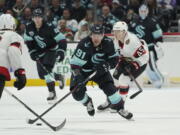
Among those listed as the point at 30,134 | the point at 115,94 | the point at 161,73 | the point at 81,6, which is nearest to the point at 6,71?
the point at 30,134

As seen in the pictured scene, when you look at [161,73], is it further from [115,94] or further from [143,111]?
[115,94]

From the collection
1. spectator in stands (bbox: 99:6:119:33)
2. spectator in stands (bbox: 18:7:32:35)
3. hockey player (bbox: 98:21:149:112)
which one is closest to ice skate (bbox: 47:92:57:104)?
hockey player (bbox: 98:21:149:112)

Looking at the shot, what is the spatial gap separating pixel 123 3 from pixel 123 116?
243 inches

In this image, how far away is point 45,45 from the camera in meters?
10.2

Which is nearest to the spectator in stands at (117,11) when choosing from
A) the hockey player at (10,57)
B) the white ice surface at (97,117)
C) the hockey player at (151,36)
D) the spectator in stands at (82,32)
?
the spectator in stands at (82,32)

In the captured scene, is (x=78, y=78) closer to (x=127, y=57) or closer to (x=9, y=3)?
(x=127, y=57)

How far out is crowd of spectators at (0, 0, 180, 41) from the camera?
43.1 ft

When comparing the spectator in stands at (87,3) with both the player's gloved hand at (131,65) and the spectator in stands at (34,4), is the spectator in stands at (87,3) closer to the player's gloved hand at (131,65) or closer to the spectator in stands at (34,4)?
the spectator in stands at (34,4)

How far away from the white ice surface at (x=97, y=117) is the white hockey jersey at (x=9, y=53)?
638 millimetres

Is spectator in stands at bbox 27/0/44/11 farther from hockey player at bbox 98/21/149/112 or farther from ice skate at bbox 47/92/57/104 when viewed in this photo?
hockey player at bbox 98/21/149/112

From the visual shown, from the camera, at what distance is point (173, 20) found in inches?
549

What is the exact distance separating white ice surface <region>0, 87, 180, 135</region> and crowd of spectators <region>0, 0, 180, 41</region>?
6.03 feet

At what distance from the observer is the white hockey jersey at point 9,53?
6.95 m

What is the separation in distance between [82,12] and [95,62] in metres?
5.92
